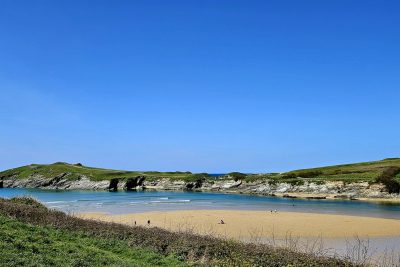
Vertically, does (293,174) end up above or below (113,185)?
above

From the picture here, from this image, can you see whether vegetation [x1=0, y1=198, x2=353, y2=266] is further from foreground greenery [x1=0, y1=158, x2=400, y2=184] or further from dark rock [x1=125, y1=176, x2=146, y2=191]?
dark rock [x1=125, y1=176, x2=146, y2=191]

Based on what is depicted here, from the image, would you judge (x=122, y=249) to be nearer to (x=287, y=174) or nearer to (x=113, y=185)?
(x=287, y=174)

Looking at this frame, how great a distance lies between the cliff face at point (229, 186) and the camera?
9288 cm

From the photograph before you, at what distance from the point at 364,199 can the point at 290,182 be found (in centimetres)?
2722

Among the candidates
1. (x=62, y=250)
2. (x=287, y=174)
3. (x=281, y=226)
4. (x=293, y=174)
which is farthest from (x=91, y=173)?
(x=62, y=250)

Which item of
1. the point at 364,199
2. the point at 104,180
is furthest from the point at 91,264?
the point at 104,180

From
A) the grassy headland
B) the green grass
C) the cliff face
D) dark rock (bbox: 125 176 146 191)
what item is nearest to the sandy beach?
the green grass

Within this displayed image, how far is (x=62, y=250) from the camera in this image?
18.3 metres

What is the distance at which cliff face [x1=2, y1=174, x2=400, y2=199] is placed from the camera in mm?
92875

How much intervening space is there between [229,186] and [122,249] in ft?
364

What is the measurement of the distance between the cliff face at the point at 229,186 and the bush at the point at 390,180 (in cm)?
136

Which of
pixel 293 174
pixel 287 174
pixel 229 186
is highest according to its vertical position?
pixel 287 174

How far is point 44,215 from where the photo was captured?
27703mm

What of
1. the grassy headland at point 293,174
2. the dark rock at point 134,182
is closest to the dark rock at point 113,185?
the dark rock at point 134,182
